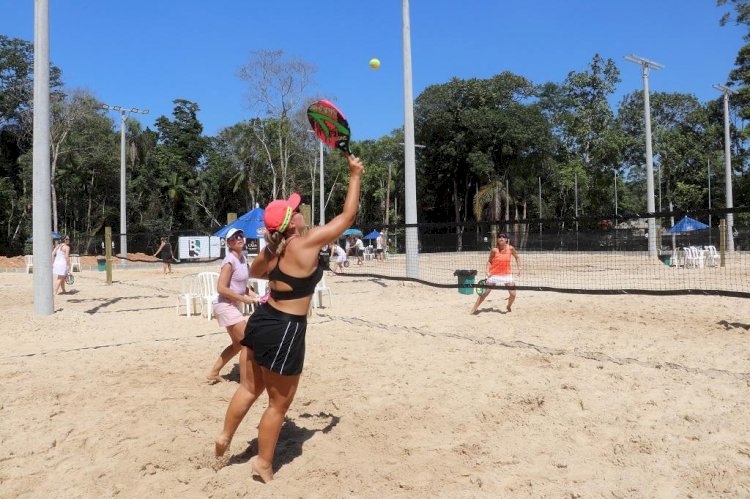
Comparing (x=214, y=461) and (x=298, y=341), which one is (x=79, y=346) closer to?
(x=214, y=461)

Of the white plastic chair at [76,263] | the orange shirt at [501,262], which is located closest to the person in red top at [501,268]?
the orange shirt at [501,262]

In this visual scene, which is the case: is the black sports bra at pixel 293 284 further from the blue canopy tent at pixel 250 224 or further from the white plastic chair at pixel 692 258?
the white plastic chair at pixel 692 258

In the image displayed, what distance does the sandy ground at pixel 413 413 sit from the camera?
3531 mm

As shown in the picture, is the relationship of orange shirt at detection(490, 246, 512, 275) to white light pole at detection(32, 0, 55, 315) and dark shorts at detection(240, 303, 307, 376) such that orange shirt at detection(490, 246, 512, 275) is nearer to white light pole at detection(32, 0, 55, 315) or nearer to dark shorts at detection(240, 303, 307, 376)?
dark shorts at detection(240, 303, 307, 376)

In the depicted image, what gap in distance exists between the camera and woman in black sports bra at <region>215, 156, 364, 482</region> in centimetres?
335

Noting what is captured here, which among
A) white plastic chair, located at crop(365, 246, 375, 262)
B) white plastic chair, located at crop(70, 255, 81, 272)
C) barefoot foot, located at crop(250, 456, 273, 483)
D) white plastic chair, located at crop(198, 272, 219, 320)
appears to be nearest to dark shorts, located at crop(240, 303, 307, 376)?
barefoot foot, located at crop(250, 456, 273, 483)

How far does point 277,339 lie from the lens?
335 cm

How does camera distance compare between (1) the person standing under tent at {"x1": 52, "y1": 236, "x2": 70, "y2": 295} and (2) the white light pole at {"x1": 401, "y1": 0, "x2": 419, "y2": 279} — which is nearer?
(1) the person standing under tent at {"x1": 52, "y1": 236, "x2": 70, "y2": 295}

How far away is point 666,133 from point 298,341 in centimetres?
6024

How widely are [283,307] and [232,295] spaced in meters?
1.97

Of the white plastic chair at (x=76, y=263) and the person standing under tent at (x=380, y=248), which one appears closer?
the white plastic chair at (x=76, y=263)

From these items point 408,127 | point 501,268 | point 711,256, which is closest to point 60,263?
point 408,127

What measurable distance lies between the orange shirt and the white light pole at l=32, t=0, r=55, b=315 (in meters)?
7.63

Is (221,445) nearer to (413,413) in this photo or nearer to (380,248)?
(413,413)
